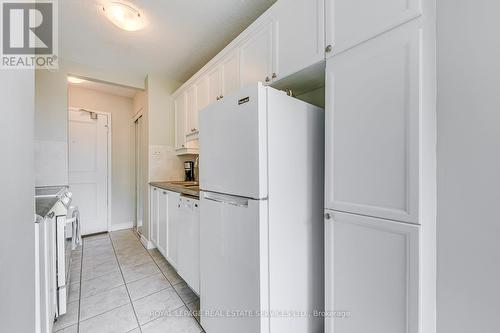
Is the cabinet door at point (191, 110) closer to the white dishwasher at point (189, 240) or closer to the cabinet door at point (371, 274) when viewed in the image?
the white dishwasher at point (189, 240)

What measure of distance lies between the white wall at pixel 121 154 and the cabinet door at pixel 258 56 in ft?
10.3

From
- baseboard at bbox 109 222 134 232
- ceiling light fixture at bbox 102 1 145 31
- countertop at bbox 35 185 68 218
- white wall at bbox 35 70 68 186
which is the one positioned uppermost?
ceiling light fixture at bbox 102 1 145 31

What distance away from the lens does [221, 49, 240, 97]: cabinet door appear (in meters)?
1.80

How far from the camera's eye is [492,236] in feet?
2.64

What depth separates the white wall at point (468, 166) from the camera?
0.81 meters

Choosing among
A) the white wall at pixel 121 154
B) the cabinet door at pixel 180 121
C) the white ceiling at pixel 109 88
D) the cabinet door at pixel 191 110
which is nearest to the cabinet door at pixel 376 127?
the cabinet door at pixel 191 110

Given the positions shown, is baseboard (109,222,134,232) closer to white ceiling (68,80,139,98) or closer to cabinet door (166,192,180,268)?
cabinet door (166,192,180,268)

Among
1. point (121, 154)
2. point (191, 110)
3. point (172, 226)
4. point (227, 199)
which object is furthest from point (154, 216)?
point (227, 199)

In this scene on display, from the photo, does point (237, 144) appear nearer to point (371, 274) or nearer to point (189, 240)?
point (371, 274)

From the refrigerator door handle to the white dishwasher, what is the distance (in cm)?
28

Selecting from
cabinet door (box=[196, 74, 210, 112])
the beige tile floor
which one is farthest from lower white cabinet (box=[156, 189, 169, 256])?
cabinet door (box=[196, 74, 210, 112])

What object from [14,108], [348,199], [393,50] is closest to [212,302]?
[348,199]

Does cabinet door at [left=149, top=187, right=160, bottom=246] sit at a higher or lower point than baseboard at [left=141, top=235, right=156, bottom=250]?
higher

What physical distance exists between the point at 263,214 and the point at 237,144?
397 millimetres
